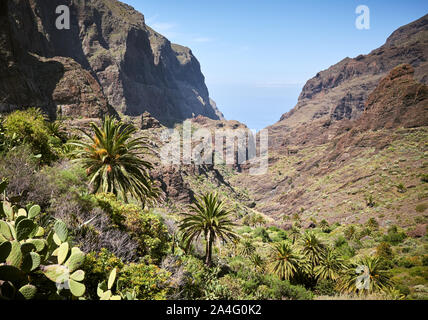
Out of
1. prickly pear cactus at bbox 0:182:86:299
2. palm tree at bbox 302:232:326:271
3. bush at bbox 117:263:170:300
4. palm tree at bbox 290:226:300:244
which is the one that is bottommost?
palm tree at bbox 290:226:300:244

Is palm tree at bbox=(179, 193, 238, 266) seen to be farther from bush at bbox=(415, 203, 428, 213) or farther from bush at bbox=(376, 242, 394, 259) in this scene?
bush at bbox=(415, 203, 428, 213)

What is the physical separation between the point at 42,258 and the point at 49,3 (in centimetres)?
12002

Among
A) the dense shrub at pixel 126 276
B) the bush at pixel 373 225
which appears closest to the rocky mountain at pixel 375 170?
the bush at pixel 373 225

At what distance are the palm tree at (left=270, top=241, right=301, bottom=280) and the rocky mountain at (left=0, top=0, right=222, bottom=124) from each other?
29.7 m

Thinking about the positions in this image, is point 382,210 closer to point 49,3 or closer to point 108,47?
point 49,3

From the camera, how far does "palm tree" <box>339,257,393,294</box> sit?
55.9 ft

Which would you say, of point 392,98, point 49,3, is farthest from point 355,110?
point 49,3

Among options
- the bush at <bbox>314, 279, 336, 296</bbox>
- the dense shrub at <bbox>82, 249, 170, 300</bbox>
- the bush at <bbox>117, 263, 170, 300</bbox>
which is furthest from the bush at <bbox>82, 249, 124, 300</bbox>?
the bush at <bbox>314, 279, 336, 296</bbox>

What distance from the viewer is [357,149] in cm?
7862

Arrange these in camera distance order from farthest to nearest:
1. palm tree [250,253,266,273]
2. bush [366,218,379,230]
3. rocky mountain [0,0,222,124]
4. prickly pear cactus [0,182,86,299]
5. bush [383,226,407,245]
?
bush [366,218,379,230] → rocky mountain [0,0,222,124] → bush [383,226,407,245] → palm tree [250,253,266,273] → prickly pear cactus [0,182,86,299]

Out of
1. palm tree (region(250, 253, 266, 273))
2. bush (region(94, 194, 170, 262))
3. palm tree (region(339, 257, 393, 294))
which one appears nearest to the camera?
bush (region(94, 194, 170, 262))

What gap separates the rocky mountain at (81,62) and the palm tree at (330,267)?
34014 millimetres

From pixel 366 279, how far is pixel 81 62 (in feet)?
406
